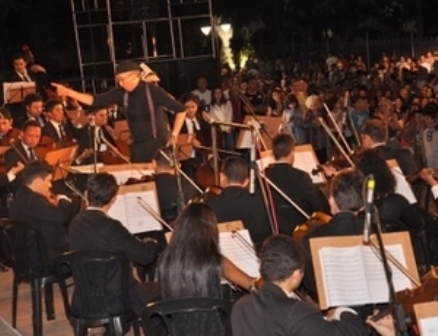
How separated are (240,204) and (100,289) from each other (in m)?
1.46

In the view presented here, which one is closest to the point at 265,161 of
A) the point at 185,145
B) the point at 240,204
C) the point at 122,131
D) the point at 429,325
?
the point at 240,204

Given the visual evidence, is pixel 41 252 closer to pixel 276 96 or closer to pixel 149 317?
pixel 149 317

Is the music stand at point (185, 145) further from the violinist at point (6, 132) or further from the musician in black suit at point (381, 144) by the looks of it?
the musician in black suit at point (381, 144)

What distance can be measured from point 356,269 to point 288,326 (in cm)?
93

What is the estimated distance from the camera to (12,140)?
11312mm

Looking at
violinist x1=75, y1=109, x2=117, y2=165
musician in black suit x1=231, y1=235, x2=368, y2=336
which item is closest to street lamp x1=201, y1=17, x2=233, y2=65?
violinist x1=75, y1=109, x2=117, y2=165

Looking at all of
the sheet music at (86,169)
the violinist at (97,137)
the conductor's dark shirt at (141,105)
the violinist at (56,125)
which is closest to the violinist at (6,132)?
the violinist at (56,125)

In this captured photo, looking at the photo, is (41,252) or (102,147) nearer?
(41,252)

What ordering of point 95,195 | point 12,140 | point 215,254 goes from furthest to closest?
point 12,140 → point 95,195 → point 215,254

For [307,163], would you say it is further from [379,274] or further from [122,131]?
[379,274]

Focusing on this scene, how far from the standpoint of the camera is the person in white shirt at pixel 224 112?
49.8 ft

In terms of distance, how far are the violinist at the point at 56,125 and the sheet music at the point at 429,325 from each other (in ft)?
25.8

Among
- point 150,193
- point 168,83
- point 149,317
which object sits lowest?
point 149,317

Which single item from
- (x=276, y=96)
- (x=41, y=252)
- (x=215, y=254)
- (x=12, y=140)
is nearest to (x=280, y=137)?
(x=41, y=252)
